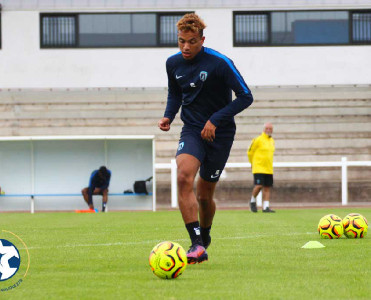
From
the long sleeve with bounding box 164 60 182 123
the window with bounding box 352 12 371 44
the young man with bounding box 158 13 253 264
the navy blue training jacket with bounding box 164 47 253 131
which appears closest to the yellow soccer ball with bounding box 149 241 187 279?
the young man with bounding box 158 13 253 264

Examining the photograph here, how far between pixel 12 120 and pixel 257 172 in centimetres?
1012

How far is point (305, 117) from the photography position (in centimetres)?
2620

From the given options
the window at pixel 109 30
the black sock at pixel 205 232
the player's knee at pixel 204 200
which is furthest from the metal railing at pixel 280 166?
the player's knee at pixel 204 200

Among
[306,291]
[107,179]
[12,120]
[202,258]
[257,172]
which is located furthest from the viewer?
[12,120]

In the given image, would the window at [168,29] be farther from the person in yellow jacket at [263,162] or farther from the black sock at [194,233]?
the black sock at [194,233]

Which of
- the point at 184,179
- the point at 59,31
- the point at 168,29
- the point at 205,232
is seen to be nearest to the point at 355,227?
the point at 205,232

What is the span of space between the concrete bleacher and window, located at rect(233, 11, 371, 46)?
162 cm

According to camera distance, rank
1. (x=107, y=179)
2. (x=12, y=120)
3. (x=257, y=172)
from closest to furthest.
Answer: (x=257, y=172)
(x=107, y=179)
(x=12, y=120)

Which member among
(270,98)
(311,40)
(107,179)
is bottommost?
(107,179)

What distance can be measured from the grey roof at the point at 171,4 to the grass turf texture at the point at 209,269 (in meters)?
15.3

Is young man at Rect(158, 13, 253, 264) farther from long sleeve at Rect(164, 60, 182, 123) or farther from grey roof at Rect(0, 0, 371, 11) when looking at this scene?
grey roof at Rect(0, 0, 371, 11)

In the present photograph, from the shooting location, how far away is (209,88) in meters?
7.62

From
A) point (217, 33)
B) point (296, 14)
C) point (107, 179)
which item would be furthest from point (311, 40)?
point (107, 179)

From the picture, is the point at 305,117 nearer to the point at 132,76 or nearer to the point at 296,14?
the point at 296,14
